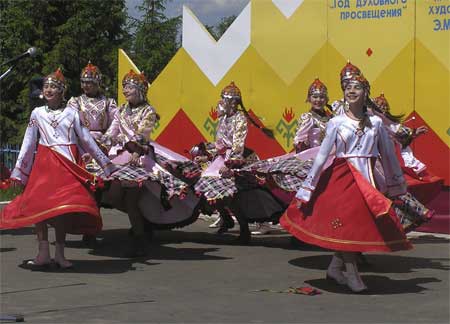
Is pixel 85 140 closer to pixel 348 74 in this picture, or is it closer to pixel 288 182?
pixel 288 182

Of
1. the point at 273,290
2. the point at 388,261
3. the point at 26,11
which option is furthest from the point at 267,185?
the point at 26,11

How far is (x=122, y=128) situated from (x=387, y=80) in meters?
3.83

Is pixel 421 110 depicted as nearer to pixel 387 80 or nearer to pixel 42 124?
pixel 387 80

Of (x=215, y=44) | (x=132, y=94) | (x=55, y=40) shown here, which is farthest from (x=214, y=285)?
(x=55, y=40)

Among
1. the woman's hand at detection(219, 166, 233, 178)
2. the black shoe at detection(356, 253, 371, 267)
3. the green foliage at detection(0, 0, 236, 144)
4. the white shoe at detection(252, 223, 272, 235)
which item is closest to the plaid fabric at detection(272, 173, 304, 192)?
the woman's hand at detection(219, 166, 233, 178)

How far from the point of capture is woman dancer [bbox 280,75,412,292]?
7340 mm

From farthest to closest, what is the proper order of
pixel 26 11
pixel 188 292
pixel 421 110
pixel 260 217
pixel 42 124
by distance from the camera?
pixel 26 11
pixel 421 110
pixel 260 217
pixel 42 124
pixel 188 292

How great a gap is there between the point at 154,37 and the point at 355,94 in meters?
19.8

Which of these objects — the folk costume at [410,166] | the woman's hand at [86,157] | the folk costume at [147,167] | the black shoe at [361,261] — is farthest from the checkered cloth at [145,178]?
the folk costume at [410,166]

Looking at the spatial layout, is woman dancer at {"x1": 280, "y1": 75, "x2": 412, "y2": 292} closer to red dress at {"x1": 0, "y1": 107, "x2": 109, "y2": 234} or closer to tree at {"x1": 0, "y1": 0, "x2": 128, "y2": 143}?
red dress at {"x1": 0, "y1": 107, "x2": 109, "y2": 234}

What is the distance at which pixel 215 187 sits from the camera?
972cm

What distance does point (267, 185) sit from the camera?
989cm

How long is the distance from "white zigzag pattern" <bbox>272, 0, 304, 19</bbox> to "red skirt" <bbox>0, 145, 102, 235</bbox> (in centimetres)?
521

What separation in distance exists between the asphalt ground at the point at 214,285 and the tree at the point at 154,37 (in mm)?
15995
